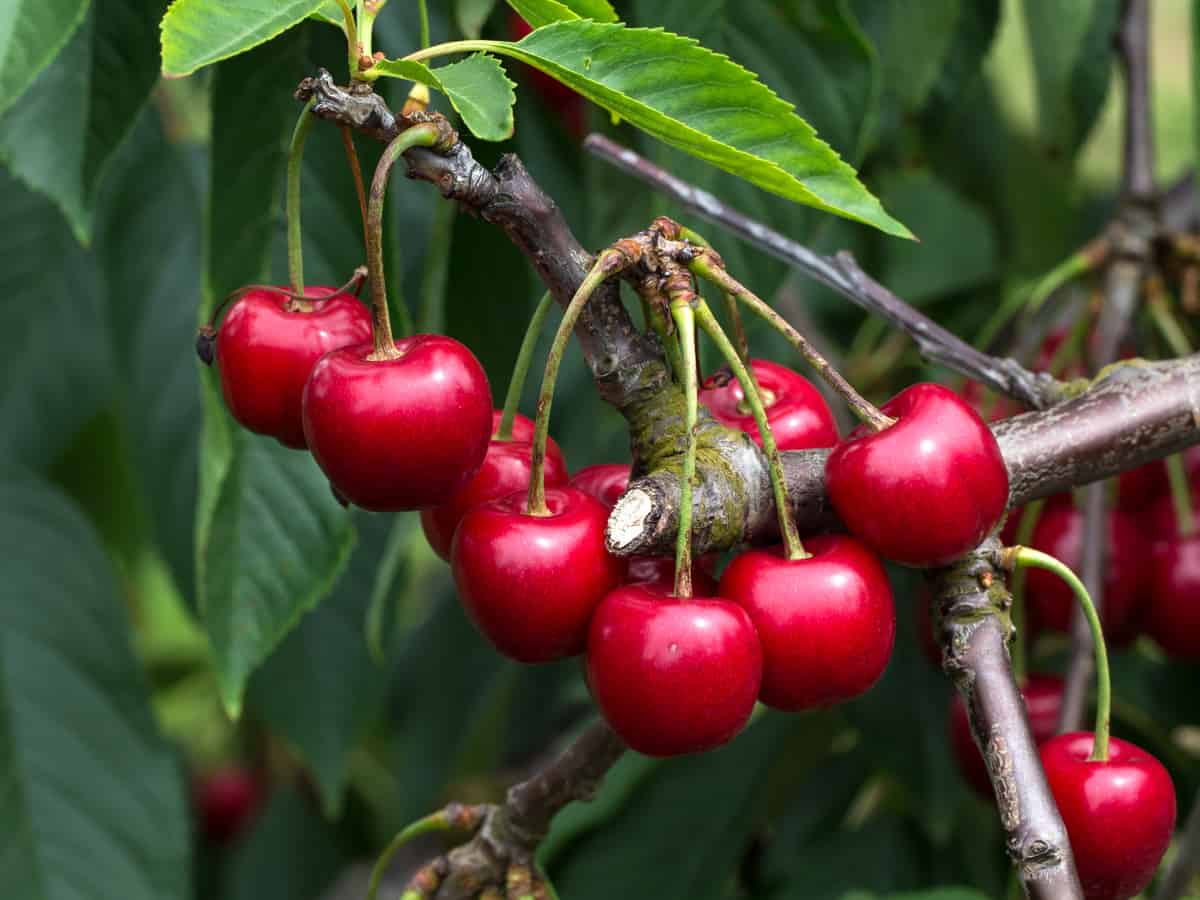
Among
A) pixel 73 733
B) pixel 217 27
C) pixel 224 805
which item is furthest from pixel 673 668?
pixel 224 805

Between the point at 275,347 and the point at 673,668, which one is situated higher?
the point at 275,347

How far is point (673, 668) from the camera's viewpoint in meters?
0.58

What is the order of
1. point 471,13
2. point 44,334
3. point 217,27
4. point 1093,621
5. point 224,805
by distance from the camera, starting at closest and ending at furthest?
point 217,27, point 1093,621, point 471,13, point 44,334, point 224,805

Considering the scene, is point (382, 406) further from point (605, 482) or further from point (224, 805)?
point (224, 805)

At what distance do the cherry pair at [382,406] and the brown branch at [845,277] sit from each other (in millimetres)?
258

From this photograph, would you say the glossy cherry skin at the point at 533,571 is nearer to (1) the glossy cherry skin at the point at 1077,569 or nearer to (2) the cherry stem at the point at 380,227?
(2) the cherry stem at the point at 380,227

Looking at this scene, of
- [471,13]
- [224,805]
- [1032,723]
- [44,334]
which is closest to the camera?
[471,13]

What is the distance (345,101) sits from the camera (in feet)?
1.95

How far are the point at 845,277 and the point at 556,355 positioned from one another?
0.30 metres

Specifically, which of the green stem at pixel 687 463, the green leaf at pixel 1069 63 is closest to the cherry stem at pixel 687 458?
the green stem at pixel 687 463

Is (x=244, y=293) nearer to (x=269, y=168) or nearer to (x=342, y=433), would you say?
(x=342, y=433)

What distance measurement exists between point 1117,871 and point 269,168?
2.23 ft

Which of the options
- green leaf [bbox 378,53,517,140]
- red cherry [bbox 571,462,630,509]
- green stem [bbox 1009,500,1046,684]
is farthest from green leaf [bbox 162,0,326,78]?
green stem [bbox 1009,500,1046,684]

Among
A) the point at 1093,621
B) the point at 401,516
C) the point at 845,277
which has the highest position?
the point at 845,277
